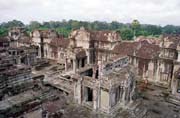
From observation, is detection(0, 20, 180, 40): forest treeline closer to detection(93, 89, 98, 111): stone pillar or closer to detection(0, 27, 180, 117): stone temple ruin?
detection(0, 27, 180, 117): stone temple ruin

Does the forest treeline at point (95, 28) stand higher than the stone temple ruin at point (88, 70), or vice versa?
the forest treeline at point (95, 28)

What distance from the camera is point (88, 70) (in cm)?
2486

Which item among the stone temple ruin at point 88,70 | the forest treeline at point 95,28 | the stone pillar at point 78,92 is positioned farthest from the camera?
the forest treeline at point 95,28

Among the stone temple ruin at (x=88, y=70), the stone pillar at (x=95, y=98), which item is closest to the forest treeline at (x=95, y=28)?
the stone temple ruin at (x=88, y=70)

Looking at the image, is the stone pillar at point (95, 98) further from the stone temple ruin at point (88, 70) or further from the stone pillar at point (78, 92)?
the stone pillar at point (78, 92)

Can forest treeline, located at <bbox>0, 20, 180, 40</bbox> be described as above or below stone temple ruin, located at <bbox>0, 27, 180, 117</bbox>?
above

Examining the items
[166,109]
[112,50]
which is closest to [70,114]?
[166,109]

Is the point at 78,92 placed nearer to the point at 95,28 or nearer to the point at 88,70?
the point at 88,70

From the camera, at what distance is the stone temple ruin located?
21203 mm

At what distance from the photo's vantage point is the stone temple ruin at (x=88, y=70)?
69.6 feet

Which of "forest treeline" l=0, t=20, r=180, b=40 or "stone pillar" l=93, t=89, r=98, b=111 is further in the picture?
"forest treeline" l=0, t=20, r=180, b=40

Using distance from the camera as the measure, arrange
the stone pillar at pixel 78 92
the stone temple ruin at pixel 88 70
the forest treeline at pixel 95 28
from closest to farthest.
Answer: the stone temple ruin at pixel 88 70 < the stone pillar at pixel 78 92 < the forest treeline at pixel 95 28

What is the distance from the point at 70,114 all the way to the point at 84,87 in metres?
3.74

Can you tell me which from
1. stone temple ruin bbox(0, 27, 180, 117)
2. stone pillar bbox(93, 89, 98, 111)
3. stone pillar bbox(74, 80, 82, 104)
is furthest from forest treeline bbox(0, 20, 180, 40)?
stone pillar bbox(93, 89, 98, 111)
